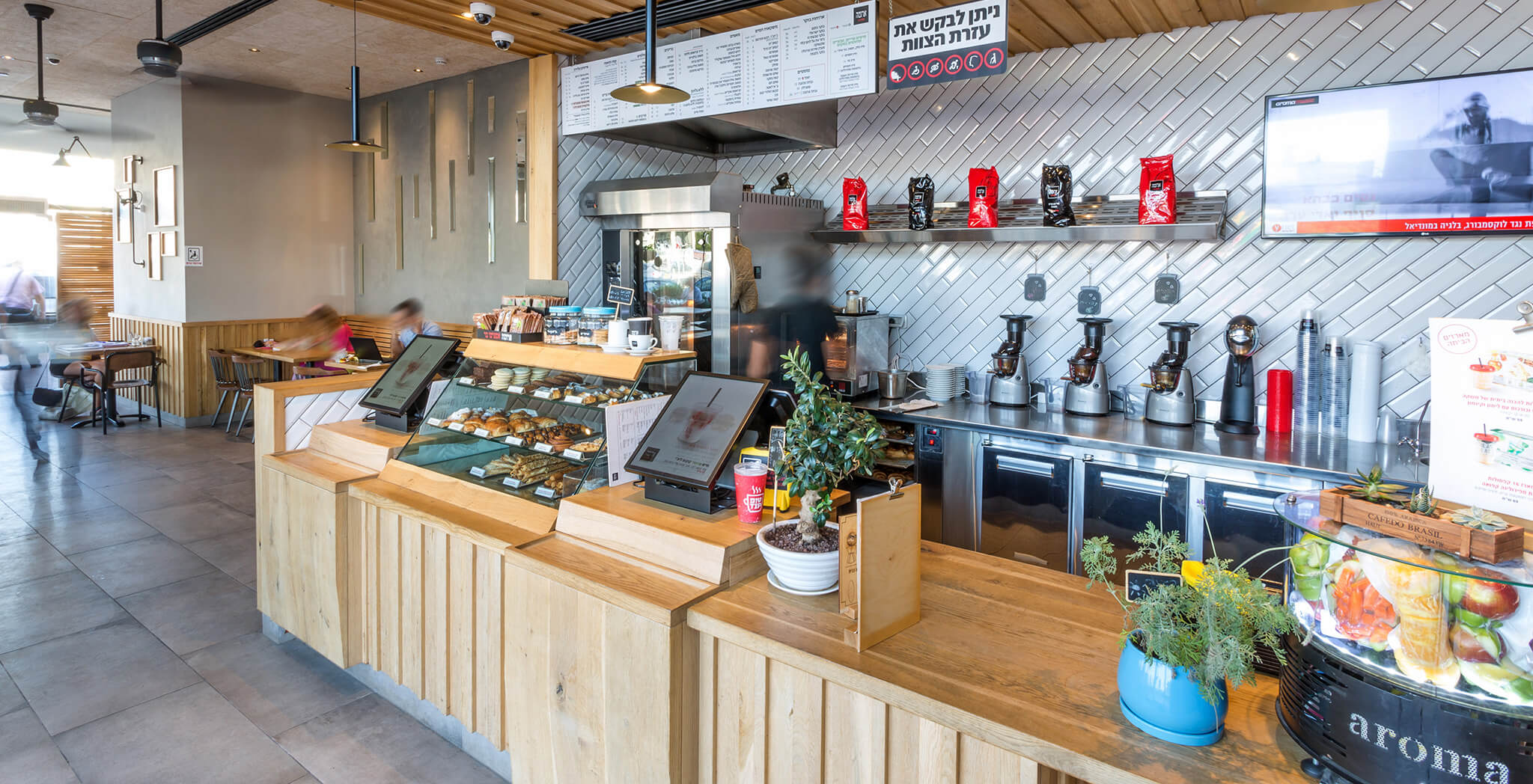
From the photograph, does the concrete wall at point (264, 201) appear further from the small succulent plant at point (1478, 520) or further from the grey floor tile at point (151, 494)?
the small succulent plant at point (1478, 520)

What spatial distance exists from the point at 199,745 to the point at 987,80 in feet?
16.0

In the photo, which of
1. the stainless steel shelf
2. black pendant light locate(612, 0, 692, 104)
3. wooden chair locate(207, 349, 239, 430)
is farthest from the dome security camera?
wooden chair locate(207, 349, 239, 430)

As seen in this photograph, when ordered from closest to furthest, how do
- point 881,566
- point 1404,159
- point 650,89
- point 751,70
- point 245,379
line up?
point 881,566
point 650,89
point 1404,159
point 751,70
point 245,379

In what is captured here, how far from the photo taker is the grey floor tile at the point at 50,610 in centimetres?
379

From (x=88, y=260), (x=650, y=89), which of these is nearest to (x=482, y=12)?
(x=650, y=89)

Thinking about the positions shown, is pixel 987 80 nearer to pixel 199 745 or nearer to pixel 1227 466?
pixel 1227 466

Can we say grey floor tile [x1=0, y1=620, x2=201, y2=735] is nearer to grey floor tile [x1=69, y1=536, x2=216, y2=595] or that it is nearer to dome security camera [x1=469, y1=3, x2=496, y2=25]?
grey floor tile [x1=69, y1=536, x2=216, y2=595]

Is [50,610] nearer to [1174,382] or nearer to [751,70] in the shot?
[751,70]

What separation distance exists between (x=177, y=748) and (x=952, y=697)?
2.83m

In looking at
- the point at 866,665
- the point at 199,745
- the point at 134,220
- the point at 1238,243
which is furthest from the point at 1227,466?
the point at 134,220

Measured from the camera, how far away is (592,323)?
3.25m

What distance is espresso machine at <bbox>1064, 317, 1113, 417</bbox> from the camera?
4316 millimetres

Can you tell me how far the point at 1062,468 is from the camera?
385 cm

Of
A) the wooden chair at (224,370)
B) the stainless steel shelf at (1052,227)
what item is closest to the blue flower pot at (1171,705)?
the stainless steel shelf at (1052,227)
